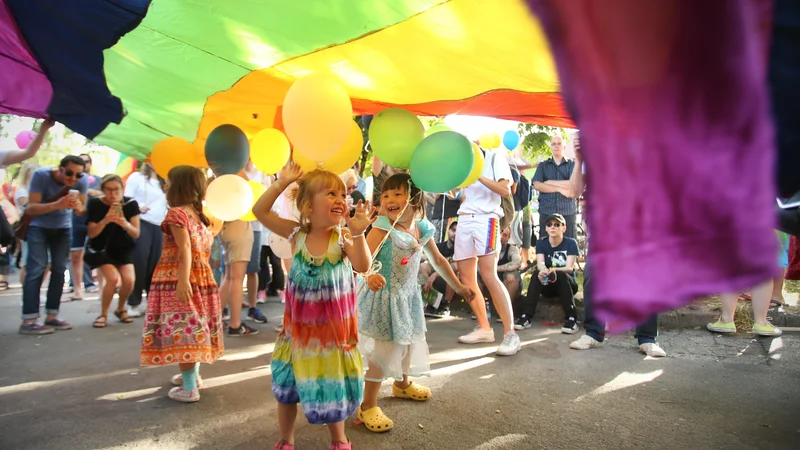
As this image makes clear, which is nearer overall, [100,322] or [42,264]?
[42,264]

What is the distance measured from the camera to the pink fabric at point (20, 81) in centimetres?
296

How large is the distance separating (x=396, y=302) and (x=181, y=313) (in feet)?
4.57

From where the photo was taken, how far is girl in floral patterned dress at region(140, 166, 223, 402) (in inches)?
129

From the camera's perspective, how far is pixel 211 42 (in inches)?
108

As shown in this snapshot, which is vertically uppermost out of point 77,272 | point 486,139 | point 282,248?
point 486,139

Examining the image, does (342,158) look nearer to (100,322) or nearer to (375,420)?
(375,420)

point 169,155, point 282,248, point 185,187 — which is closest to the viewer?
point 185,187

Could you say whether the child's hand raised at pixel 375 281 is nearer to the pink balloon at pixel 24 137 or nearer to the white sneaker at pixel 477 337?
the white sneaker at pixel 477 337

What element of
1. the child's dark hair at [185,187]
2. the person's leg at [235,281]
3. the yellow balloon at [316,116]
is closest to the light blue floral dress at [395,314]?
the yellow balloon at [316,116]

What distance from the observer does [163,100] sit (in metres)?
3.67

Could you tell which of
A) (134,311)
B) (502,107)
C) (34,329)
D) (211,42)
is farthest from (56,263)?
(502,107)

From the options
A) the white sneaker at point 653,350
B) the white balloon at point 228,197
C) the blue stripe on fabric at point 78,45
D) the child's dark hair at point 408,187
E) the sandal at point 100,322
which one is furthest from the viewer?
the sandal at point 100,322

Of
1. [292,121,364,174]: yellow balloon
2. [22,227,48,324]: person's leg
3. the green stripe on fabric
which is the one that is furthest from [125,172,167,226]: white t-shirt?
[292,121,364,174]: yellow balloon

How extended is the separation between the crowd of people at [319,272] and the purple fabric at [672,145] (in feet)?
0.44
